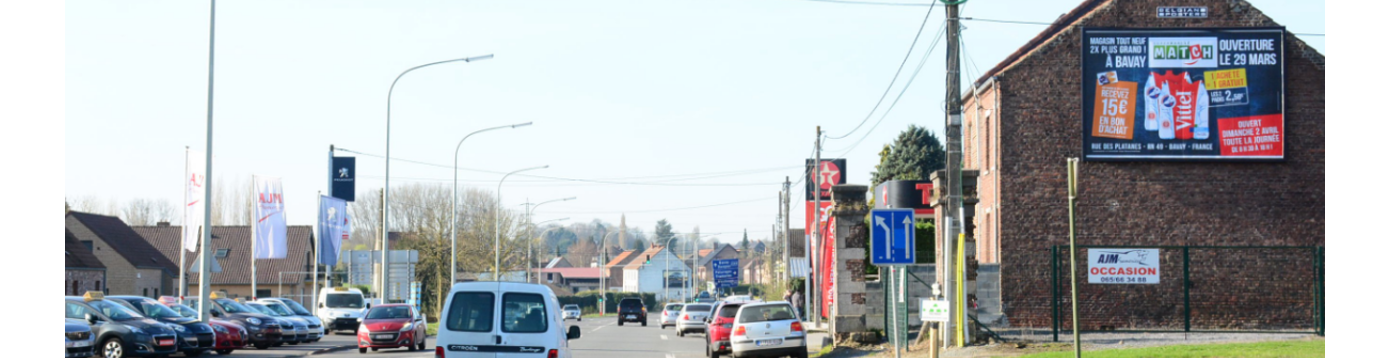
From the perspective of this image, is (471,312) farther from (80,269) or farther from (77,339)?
(80,269)

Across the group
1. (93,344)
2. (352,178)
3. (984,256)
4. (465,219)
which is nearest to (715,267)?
(465,219)

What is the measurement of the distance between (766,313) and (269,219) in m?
23.0

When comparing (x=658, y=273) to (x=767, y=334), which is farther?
(x=658, y=273)

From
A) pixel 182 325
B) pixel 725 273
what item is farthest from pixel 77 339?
pixel 725 273

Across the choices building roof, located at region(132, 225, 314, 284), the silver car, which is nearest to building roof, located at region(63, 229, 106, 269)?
building roof, located at region(132, 225, 314, 284)

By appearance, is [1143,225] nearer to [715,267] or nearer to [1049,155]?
[1049,155]

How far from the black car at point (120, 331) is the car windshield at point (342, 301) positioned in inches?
748

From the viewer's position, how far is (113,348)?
22828 mm

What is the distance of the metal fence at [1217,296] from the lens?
93.3ft

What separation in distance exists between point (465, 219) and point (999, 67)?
5445 centimetres

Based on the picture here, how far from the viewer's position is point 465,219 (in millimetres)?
81562

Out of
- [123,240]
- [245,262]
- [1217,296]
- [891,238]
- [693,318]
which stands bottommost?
[693,318]

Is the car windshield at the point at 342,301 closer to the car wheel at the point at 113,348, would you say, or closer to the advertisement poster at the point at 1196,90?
the car wheel at the point at 113,348

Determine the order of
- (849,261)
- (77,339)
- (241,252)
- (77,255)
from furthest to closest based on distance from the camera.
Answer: (241,252), (77,255), (849,261), (77,339)
